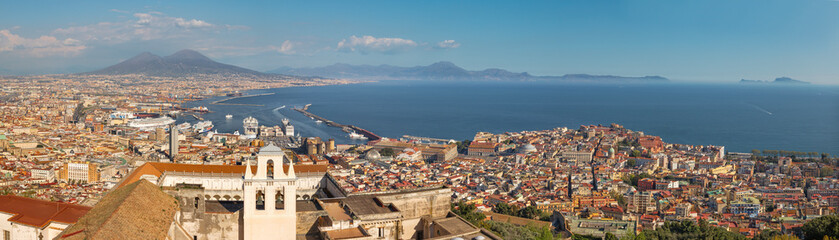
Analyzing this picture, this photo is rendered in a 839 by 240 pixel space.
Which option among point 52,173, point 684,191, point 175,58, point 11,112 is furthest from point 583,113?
point 175,58

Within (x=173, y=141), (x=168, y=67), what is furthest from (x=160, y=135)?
(x=168, y=67)

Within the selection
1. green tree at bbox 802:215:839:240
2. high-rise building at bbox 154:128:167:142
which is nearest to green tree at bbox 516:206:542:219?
green tree at bbox 802:215:839:240

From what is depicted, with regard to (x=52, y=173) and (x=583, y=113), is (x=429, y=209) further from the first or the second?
(x=583, y=113)

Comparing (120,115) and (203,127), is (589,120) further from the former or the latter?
(120,115)

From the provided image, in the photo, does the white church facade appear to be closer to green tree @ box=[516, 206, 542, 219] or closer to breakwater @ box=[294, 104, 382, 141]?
green tree @ box=[516, 206, 542, 219]

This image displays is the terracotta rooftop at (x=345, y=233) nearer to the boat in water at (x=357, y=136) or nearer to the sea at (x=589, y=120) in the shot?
the sea at (x=589, y=120)

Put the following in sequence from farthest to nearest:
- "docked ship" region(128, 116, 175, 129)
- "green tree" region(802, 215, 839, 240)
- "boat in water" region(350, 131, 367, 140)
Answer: "boat in water" region(350, 131, 367, 140) → "docked ship" region(128, 116, 175, 129) → "green tree" region(802, 215, 839, 240)

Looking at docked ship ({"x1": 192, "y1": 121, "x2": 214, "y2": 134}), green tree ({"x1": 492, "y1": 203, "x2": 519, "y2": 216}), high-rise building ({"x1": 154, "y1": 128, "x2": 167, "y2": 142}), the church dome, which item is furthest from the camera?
docked ship ({"x1": 192, "y1": 121, "x2": 214, "y2": 134})
